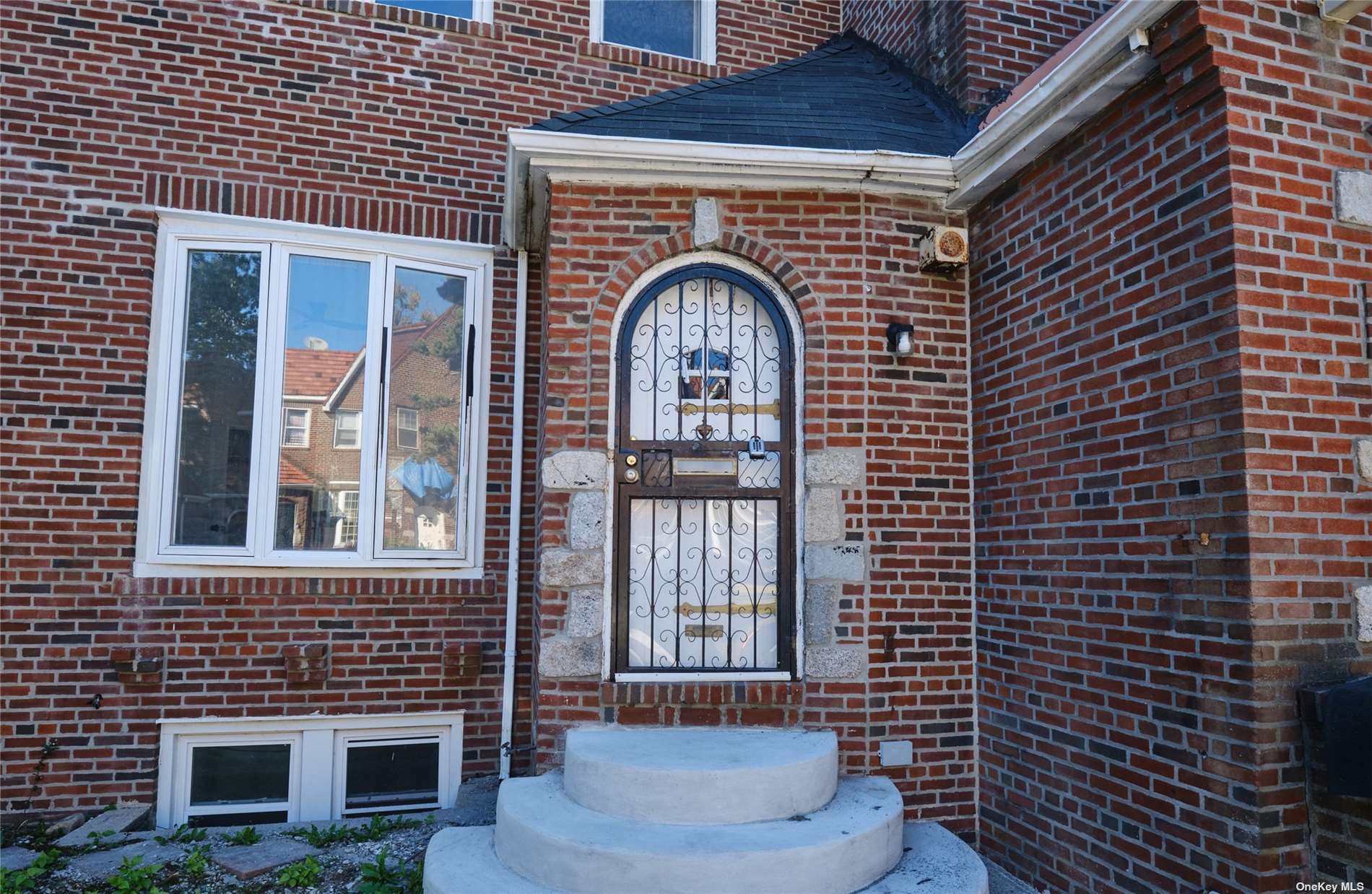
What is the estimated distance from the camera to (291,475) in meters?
4.95

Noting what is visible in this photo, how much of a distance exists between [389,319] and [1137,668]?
4.28m

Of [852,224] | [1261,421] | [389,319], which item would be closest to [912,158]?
[852,224]

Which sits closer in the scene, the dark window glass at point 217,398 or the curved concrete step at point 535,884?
the curved concrete step at point 535,884

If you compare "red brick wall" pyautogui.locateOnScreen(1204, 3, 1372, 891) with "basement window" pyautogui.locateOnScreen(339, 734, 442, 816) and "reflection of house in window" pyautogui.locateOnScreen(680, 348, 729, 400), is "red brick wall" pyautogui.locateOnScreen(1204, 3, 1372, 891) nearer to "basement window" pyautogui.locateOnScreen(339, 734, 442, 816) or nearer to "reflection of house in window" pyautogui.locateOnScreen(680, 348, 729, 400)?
"reflection of house in window" pyautogui.locateOnScreen(680, 348, 729, 400)

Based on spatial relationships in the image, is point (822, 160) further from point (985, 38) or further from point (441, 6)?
point (441, 6)

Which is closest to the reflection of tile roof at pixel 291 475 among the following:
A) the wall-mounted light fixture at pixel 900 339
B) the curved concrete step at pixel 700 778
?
the curved concrete step at pixel 700 778

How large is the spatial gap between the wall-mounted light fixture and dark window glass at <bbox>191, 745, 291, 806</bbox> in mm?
4003

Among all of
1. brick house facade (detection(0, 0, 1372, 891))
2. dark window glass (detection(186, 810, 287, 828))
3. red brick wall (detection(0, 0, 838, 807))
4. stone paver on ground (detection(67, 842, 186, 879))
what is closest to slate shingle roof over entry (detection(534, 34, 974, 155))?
brick house facade (detection(0, 0, 1372, 891))

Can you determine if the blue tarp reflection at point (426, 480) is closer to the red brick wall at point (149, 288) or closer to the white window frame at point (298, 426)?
the red brick wall at point (149, 288)

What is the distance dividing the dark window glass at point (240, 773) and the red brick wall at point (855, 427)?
1894 mm

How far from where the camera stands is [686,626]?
4223 mm

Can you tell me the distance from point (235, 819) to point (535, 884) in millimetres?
2440

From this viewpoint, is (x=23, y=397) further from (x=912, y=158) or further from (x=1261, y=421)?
(x=1261, y=421)

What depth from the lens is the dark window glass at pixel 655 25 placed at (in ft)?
19.5
